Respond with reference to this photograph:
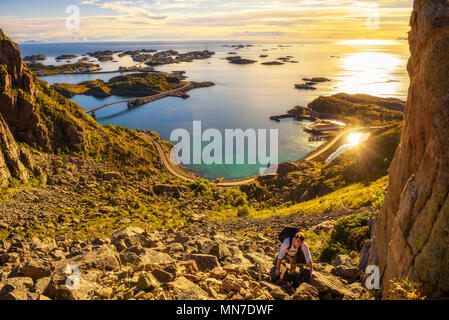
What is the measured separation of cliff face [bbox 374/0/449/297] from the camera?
291 inches

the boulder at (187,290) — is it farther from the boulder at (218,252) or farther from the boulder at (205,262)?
the boulder at (218,252)

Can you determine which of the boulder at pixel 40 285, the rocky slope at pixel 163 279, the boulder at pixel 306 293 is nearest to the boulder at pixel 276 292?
the rocky slope at pixel 163 279

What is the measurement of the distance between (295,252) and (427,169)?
4843mm

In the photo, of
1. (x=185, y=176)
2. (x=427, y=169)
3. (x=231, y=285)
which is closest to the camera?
(x=427, y=169)

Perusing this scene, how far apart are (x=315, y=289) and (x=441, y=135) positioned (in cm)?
582

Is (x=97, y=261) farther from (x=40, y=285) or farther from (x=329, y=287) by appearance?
(x=329, y=287)

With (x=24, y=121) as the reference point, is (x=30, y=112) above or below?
above

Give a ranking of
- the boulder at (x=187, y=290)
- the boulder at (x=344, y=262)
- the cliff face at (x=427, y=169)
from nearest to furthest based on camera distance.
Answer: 1. the cliff face at (x=427, y=169)
2. the boulder at (x=187, y=290)
3. the boulder at (x=344, y=262)

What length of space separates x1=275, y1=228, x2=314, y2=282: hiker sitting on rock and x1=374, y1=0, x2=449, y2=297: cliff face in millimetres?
2531

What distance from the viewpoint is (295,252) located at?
33.4 feet

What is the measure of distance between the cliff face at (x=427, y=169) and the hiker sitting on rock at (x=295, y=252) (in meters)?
2.53

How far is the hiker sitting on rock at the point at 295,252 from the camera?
9.89 m

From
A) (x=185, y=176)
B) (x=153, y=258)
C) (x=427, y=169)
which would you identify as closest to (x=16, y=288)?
(x=153, y=258)
